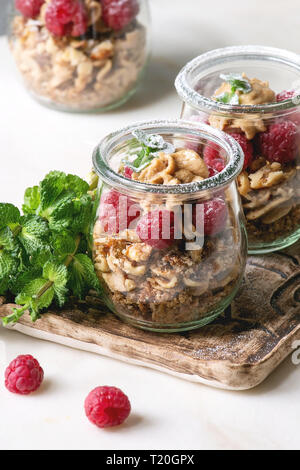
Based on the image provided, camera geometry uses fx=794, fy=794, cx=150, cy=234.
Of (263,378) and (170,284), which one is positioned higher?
(170,284)

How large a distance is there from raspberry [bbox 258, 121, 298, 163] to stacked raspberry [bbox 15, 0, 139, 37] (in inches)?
25.7

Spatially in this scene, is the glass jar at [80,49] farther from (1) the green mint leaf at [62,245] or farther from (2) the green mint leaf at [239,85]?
(1) the green mint leaf at [62,245]

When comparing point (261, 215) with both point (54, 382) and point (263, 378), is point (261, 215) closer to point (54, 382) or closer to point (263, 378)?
point (263, 378)

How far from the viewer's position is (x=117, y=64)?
1812 mm

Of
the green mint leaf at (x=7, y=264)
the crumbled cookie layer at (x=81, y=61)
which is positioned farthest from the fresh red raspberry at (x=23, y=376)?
the crumbled cookie layer at (x=81, y=61)

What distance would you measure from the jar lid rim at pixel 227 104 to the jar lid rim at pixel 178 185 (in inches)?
2.5

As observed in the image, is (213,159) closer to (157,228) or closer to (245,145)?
(245,145)

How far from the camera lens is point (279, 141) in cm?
122

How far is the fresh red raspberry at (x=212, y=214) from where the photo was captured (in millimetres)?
1053

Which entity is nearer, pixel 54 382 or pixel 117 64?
pixel 54 382

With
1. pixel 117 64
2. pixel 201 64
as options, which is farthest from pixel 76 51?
pixel 201 64

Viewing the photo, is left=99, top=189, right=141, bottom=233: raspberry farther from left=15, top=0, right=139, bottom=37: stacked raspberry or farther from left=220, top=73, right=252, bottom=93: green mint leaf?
left=15, top=0, right=139, bottom=37: stacked raspberry

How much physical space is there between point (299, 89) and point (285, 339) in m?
0.42

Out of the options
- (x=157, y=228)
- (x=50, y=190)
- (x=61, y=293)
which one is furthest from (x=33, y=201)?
(x=157, y=228)
